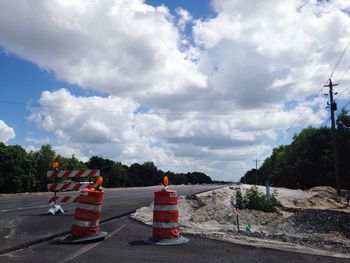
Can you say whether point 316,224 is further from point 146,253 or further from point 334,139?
point 334,139

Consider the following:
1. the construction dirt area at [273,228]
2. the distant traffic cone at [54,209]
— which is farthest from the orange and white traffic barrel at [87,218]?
the distant traffic cone at [54,209]

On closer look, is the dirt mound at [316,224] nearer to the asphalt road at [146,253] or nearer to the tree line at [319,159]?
the asphalt road at [146,253]

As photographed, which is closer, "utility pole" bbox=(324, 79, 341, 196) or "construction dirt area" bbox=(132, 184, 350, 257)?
"construction dirt area" bbox=(132, 184, 350, 257)

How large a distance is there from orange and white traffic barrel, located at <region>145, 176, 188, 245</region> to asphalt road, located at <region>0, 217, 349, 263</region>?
333 millimetres

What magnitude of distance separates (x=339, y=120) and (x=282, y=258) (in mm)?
64666

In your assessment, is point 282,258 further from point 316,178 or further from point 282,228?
point 316,178

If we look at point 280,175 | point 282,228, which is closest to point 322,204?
point 282,228

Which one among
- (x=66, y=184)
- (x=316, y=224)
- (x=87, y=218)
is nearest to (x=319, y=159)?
(x=316, y=224)

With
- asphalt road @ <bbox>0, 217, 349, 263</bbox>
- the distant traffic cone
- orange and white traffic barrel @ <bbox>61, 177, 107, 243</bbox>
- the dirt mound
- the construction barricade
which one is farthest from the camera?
the distant traffic cone

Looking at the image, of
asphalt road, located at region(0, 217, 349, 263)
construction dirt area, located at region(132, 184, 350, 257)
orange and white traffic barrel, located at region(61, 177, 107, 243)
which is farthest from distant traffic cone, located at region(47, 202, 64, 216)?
orange and white traffic barrel, located at region(61, 177, 107, 243)

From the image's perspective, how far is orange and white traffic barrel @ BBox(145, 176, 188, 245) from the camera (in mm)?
10752

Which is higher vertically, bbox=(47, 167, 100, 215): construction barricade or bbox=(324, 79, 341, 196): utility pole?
Result: bbox=(324, 79, 341, 196): utility pole

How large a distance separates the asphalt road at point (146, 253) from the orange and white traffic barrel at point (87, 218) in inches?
13.1

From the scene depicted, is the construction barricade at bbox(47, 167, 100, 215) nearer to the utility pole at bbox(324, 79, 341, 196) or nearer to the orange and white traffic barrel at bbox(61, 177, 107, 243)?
the orange and white traffic barrel at bbox(61, 177, 107, 243)
